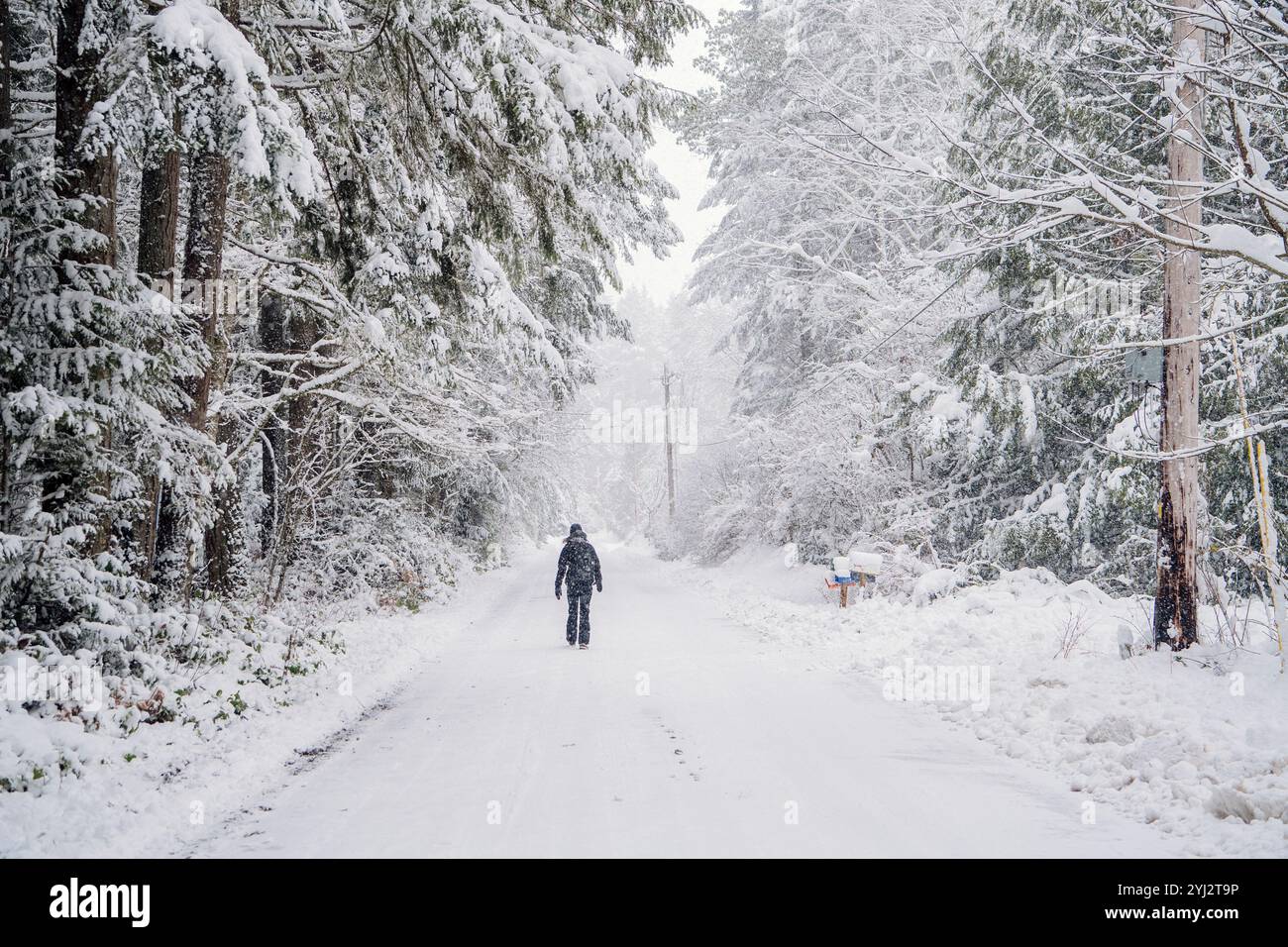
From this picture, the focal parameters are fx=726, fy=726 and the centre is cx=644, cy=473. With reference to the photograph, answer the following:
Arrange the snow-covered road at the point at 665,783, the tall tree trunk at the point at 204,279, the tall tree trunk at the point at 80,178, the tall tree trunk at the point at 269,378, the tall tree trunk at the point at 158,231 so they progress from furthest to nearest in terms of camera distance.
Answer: the tall tree trunk at the point at 269,378, the tall tree trunk at the point at 204,279, the tall tree trunk at the point at 158,231, the tall tree trunk at the point at 80,178, the snow-covered road at the point at 665,783

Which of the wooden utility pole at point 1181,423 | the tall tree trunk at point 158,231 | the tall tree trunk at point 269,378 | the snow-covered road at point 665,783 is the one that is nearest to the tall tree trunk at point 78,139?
the tall tree trunk at point 158,231

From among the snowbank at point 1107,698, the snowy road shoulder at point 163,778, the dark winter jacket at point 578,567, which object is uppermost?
the dark winter jacket at point 578,567

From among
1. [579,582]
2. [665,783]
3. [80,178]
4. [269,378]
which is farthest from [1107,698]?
[269,378]

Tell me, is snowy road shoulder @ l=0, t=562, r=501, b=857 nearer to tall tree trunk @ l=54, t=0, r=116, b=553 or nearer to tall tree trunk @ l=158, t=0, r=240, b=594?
tall tree trunk @ l=54, t=0, r=116, b=553

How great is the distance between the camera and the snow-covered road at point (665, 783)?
3.81 meters

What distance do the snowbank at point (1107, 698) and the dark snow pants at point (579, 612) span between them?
2795mm

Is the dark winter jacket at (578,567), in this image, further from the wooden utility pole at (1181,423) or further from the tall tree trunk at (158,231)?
the wooden utility pole at (1181,423)

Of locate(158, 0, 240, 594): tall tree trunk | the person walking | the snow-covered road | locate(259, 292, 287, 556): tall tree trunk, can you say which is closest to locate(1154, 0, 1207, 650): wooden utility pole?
the snow-covered road

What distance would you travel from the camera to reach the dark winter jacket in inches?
429

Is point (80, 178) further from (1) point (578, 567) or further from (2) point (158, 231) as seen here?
(1) point (578, 567)

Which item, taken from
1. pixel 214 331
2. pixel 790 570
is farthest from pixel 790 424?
pixel 214 331

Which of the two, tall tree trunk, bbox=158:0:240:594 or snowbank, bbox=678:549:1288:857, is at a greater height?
tall tree trunk, bbox=158:0:240:594

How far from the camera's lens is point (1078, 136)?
994 cm
